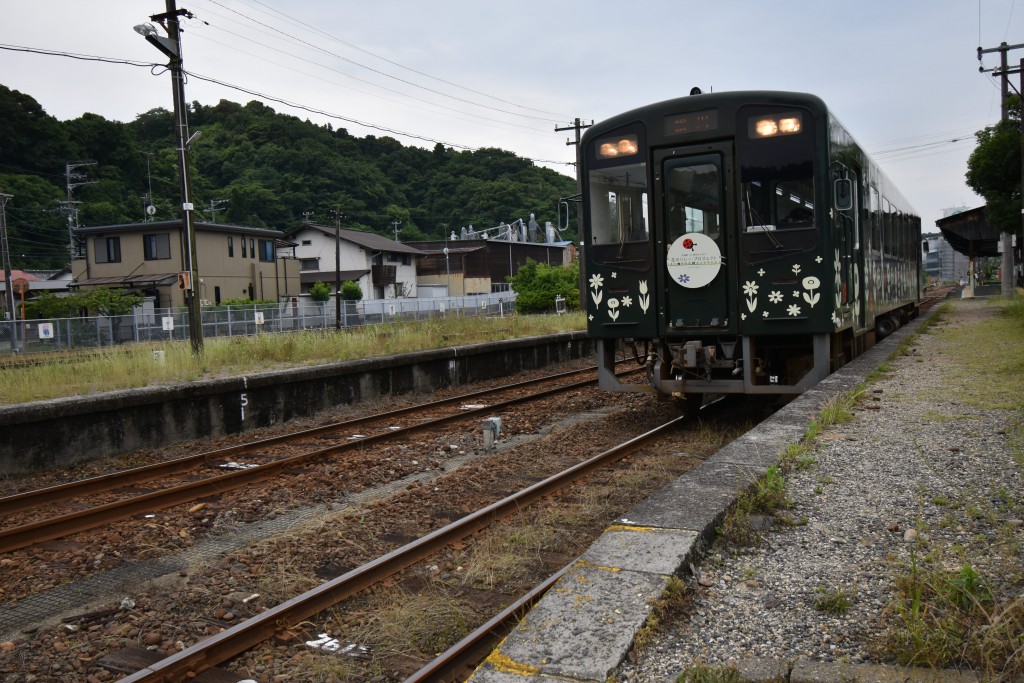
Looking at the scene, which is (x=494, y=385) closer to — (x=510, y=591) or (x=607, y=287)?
(x=607, y=287)

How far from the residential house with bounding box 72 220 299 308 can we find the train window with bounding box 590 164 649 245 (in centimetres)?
3292

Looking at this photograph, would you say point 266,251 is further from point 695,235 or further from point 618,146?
point 695,235

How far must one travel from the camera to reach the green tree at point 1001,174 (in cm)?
2203

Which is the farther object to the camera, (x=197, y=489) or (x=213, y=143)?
(x=213, y=143)

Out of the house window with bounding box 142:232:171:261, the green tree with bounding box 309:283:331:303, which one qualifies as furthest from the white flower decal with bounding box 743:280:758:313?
the green tree with bounding box 309:283:331:303

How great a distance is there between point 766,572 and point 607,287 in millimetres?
5224

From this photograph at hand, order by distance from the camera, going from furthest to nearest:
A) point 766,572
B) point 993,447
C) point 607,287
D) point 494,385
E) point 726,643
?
point 494,385 < point 607,287 < point 993,447 < point 766,572 < point 726,643

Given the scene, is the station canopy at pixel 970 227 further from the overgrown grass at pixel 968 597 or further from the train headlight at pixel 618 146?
the overgrown grass at pixel 968 597

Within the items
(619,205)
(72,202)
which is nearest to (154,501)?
(619,205)

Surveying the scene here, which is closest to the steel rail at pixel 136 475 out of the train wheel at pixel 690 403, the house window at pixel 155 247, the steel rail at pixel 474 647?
the train wheel at pixel 690 403

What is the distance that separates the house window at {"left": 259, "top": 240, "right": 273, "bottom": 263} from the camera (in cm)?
4375

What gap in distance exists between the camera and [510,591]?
431cm

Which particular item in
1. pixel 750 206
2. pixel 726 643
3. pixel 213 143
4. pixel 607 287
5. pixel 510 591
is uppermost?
pixel 213 143

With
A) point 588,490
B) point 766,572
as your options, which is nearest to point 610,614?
point 766,572
